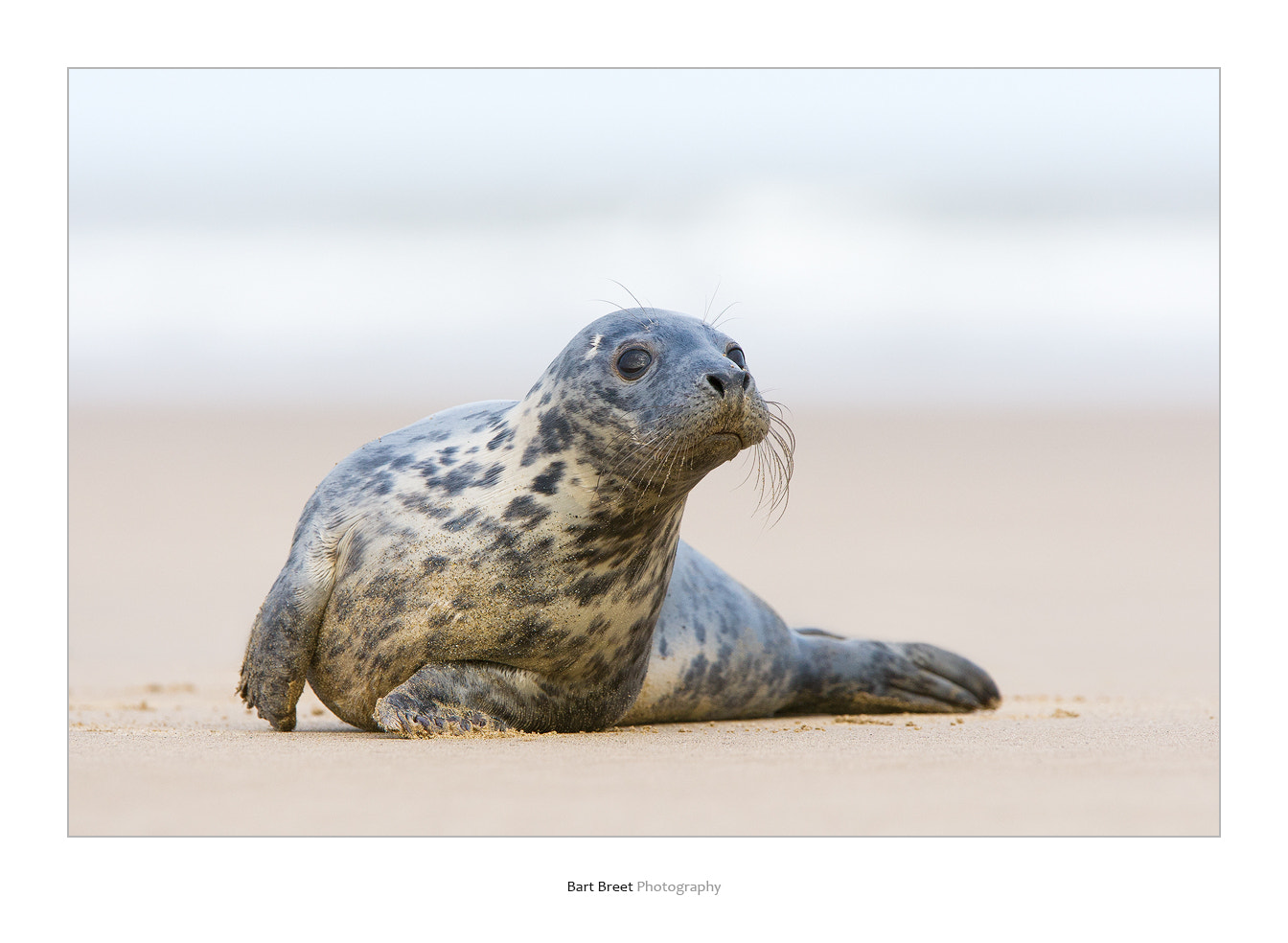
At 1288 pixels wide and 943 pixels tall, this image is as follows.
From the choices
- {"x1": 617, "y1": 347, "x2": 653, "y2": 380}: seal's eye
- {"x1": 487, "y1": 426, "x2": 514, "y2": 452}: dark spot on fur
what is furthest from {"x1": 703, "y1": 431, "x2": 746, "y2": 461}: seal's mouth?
{"x1": 487, "y1": 426, "x2": 514, "y2": 452}: dark spot on fur

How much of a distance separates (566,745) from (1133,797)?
1.74 metres

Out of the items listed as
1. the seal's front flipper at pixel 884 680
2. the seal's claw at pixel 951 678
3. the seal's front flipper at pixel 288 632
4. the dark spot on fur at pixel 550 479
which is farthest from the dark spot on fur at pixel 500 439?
the seal's claw at pixel 951 678

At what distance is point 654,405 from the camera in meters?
4.50

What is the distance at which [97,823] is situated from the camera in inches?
129

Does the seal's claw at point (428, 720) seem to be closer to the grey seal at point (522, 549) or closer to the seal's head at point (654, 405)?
the grey seal at point (522, 549)

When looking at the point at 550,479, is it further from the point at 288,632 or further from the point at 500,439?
the point at 288,632

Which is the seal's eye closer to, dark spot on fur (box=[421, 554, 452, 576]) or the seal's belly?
the seal's belly

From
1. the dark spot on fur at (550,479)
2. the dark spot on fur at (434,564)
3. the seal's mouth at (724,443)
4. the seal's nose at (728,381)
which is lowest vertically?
the dark spot on fur at (434,564)

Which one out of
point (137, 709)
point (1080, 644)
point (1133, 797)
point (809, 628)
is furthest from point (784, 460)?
point (1080, 644)

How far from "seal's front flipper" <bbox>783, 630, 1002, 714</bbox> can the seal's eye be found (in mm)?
2379

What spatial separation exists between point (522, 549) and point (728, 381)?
960 mm

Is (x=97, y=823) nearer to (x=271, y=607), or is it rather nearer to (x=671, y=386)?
(x=271, y=607)

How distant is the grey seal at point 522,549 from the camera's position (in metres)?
4.60

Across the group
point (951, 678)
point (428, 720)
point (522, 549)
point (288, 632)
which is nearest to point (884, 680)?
point (951, 678)
